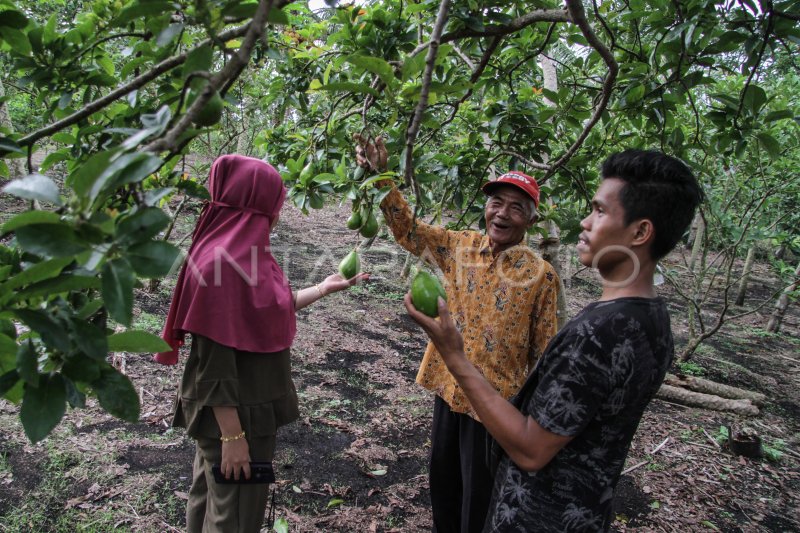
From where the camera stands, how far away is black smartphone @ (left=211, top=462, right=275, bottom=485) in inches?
63.2

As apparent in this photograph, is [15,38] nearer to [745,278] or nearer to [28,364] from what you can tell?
[28,364]

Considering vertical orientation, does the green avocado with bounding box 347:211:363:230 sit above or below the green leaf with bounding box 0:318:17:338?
above

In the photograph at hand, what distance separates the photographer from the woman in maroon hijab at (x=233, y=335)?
1.55 metres

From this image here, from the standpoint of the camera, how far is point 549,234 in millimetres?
2822

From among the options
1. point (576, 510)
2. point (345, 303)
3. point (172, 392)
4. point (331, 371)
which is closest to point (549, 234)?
point (576, 510)

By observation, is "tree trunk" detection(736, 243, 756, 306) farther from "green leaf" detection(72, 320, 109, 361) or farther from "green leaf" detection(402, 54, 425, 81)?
"green leaf" detection(72, 320, 109, 361)

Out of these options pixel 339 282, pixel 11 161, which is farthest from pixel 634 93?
pixel 11 161

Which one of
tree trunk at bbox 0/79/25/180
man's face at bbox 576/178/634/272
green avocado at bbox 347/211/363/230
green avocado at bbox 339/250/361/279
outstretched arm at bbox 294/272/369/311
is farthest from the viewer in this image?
tree trunk at bbox 0/79/25/180

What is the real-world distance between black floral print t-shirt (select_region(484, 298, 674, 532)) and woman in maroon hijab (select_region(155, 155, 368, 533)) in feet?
2.83

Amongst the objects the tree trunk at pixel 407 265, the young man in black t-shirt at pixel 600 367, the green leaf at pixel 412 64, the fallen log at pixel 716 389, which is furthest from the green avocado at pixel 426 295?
the tree trunk at pixel 407 265

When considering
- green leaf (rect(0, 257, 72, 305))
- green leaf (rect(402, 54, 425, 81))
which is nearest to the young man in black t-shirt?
green leaf (rect(402, 54, 425, 81))

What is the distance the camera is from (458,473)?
85.1 inches

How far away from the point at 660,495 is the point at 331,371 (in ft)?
8.21

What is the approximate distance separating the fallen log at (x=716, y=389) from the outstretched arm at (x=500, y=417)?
433 centimetres
